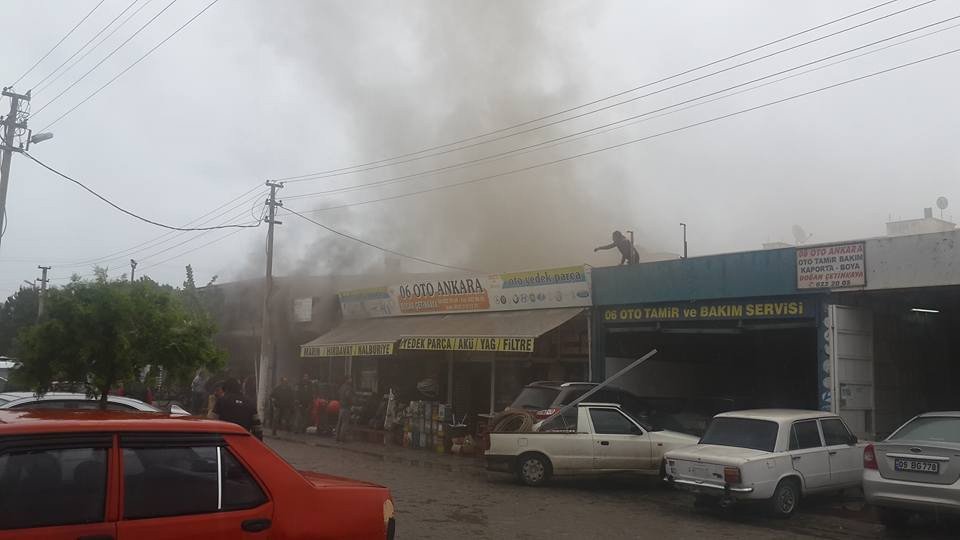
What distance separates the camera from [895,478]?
8.78 meters

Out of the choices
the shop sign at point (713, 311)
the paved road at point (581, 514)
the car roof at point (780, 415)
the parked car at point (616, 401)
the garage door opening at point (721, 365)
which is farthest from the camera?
the garage door opening at point (721, 365)

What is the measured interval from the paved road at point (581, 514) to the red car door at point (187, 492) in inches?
190

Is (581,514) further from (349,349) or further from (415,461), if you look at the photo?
(349,349)

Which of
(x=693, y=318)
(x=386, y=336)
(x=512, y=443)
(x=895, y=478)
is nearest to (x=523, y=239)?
(x=386, y=336)

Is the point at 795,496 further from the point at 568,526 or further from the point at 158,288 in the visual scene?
the point at 158,288

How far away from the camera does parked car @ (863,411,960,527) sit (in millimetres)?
8297

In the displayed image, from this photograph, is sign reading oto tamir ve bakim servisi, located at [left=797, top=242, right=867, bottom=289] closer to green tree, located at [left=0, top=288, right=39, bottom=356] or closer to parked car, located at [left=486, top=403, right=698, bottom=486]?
parked car, located at [left=486, top=403, right=698, bottom=486]

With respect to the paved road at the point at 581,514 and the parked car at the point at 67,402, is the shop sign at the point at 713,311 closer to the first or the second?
the paved road at the point at 581,514

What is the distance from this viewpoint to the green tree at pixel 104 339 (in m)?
6.18

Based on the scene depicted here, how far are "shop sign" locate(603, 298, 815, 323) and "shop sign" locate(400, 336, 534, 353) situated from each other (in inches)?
77.3

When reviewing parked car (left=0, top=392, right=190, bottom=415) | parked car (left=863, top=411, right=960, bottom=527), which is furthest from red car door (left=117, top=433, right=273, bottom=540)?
parked car (left=863, top=411, right=960, bottom=527)

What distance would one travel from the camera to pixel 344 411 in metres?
19.6

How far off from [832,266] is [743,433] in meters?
3.91

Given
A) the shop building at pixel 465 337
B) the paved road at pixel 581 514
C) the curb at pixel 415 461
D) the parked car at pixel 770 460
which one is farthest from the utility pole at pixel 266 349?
the parked car at pixel 770 460
